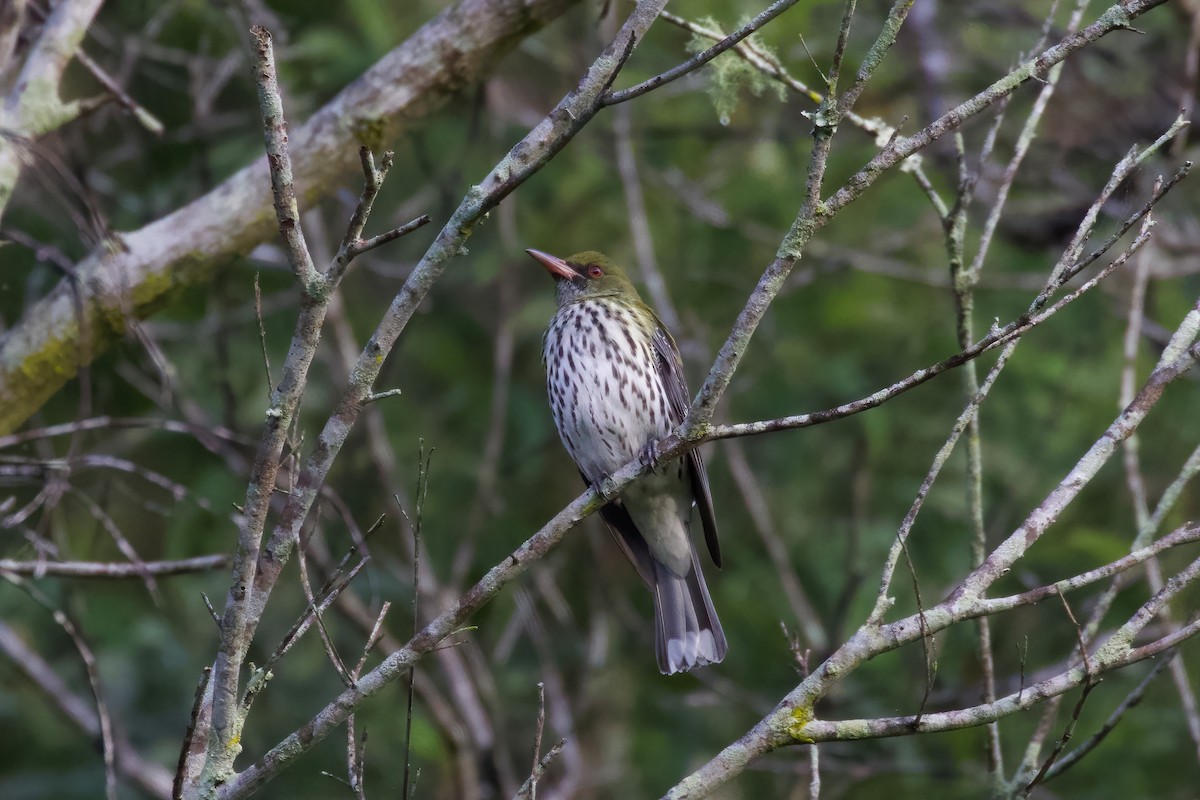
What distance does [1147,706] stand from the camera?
223 inches

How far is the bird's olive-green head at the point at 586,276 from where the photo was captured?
5.69 meters

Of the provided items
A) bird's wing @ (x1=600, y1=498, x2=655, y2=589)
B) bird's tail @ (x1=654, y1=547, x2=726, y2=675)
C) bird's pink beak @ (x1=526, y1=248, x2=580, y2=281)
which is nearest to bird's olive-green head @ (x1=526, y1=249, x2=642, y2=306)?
bird's pink beak @ (x1=526, y1=248, x2=580, y2=281)

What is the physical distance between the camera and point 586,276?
227 inches

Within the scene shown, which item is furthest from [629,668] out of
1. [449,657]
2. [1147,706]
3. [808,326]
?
[1147,706]

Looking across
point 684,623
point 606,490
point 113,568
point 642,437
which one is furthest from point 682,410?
point 113,568

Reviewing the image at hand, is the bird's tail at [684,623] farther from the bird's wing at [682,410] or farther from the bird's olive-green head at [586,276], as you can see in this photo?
the bird's olive-green head at [586,276]

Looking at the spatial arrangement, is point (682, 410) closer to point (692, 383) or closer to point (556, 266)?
point (556, 266)

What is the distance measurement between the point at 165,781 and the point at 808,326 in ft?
13.2

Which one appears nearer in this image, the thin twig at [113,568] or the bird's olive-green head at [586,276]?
the thin twig at [113,568]

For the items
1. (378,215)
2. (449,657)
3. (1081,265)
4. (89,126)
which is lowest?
(1081,265)

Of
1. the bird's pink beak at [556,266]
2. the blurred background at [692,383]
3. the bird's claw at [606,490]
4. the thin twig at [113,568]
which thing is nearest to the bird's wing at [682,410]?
the bird's pink beak at [556,266]

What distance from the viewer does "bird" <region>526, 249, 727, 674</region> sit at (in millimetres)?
5125

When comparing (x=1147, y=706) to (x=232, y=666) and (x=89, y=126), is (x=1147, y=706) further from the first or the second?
(x=89, y=126)

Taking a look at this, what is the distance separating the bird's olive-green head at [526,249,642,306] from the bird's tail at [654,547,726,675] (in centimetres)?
122
